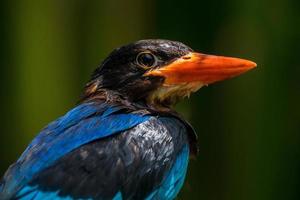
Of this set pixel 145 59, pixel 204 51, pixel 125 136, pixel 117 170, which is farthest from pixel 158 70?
pixel 204 51

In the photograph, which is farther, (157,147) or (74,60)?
(74,60)

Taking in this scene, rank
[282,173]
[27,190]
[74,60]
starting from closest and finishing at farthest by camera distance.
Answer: [27,190] → [282,173] → [74,60]

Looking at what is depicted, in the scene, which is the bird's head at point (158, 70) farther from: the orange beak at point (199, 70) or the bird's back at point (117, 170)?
the bird's back at point (117, 170)

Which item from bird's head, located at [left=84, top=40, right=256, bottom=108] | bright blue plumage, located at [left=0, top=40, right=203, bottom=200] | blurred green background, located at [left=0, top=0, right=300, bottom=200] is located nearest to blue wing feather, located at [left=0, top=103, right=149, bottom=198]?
bright blue plumage, located at [left=0, top=40, right=203, bottom=200]

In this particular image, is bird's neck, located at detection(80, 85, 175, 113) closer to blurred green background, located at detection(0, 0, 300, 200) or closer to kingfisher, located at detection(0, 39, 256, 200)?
kingfisher, located at detection(0, 39, 256, 200)

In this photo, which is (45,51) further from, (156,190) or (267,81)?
(156,190)

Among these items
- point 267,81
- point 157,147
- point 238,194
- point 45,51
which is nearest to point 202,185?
point 238,194

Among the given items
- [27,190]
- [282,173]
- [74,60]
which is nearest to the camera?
[27,190]

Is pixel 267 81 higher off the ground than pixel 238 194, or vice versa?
pixel 267 81

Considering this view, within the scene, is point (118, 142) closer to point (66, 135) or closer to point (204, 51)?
point (66, 135)
